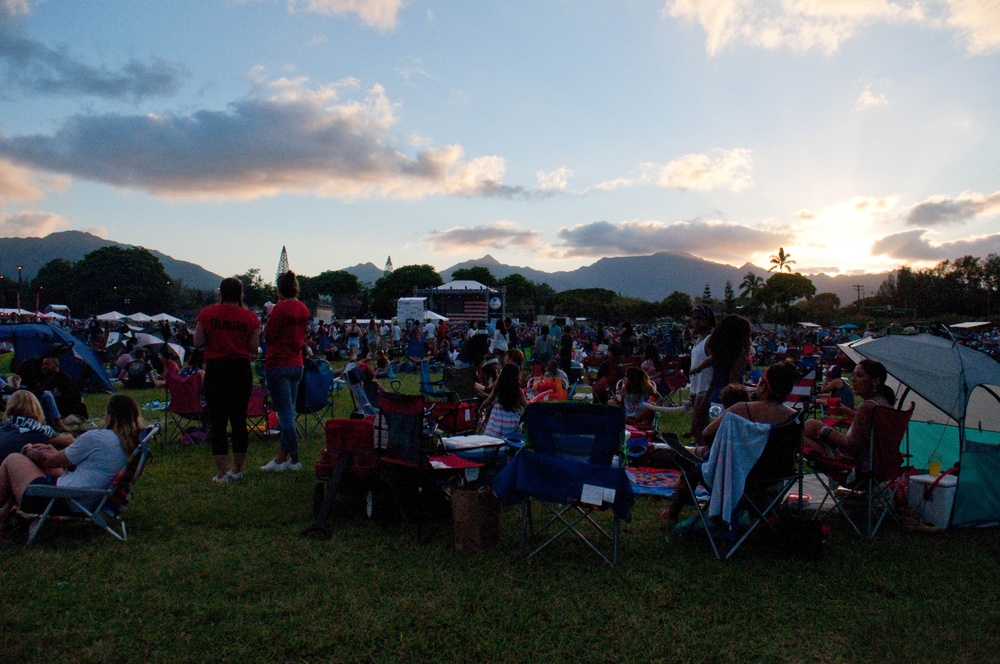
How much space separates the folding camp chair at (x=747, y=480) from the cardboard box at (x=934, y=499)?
132 cm

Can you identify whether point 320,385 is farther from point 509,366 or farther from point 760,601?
point 760,601

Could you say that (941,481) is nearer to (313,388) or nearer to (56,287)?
(313,388)

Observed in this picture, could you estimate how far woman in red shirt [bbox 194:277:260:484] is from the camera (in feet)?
17.1

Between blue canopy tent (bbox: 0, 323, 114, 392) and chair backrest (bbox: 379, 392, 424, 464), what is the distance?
739 centimetres

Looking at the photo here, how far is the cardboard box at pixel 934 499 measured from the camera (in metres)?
4.60

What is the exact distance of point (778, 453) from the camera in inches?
158

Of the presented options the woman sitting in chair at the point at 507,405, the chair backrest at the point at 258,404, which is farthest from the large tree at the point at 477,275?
the woman sitting in chair at the point at 507,405

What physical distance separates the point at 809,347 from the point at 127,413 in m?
17.5

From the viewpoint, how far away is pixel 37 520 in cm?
407

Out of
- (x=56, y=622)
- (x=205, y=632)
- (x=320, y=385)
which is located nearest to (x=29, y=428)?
(x=56, y=622)

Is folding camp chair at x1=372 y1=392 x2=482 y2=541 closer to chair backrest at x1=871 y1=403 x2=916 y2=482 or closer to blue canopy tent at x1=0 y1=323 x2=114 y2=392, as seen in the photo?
chair backrest at x1=871 y1=403 x2=916 y2=482

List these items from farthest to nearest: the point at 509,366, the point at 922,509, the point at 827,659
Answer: the point at 509,366 → the point at 922,509 → the point at 827,659

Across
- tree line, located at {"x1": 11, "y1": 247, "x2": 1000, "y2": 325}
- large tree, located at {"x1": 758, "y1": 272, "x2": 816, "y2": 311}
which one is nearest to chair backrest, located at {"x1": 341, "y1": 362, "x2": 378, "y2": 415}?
tree line, located at {"x1": 11, "y1": 247, "x2": 1000, "y2": 325}

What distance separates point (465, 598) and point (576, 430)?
51.8 inches
